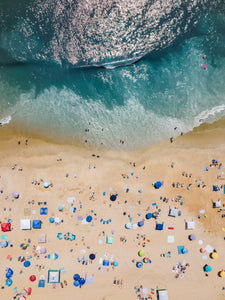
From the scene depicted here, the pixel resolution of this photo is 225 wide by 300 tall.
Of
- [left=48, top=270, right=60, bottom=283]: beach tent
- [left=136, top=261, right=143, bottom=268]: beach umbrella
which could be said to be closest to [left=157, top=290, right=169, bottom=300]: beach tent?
[left=136, top=261, right=143, bottom=268]: beach umbrella

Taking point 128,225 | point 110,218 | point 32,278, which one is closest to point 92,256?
point 110,218

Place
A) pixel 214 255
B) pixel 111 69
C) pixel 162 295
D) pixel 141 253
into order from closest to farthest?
pixel 162 295 → pixel 141 253 → pixel 214 255 → pixel 111 69

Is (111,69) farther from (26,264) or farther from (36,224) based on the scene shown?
(26,264)

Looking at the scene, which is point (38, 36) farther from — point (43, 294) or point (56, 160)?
point (43, 294)

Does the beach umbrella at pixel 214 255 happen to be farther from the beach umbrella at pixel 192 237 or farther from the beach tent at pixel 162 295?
the beach tent at pixel 162 295

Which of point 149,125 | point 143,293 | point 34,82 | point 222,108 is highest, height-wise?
point 34,82

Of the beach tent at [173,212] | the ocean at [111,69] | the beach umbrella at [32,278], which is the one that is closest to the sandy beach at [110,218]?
the beach umbrella at [32,278]

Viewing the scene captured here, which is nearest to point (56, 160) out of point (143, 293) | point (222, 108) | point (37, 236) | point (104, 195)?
point (104, 195)
